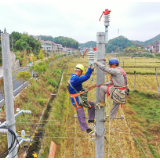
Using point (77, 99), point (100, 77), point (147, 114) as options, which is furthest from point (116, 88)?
point (147, 114)

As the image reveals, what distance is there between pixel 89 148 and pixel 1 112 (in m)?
6.61

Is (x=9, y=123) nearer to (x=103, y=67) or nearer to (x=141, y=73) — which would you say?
(x=103, y=67)

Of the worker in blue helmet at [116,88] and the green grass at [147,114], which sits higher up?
the worker in blue helmet at [116,88]

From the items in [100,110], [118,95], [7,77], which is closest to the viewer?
[118,95]

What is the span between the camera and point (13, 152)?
11.7 ft

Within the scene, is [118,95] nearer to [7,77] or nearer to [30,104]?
[7,77]

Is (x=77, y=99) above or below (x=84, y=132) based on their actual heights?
above

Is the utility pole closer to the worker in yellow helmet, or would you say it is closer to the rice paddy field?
the worker in yellow helmet

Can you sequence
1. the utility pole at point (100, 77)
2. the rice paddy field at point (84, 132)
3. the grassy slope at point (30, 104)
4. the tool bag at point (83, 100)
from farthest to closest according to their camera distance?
the grassy slope at point (30, 104), the rice paddy field at point (84, 132), the tool bag at point (83, 100), the utility pole at point (100, 77)

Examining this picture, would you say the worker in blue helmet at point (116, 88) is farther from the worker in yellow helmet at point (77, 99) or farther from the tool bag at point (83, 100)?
the worker in yellow helmet at point (77, 99)

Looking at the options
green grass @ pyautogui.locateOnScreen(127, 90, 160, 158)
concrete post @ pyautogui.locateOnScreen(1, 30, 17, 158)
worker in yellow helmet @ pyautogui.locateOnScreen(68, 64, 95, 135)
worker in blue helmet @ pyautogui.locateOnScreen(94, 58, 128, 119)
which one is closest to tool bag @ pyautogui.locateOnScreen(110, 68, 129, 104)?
worker in blue helmet @ pyautogui.locateOnScreen(94, 58, 128, 119)

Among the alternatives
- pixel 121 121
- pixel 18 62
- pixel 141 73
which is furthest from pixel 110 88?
pixel 18 62

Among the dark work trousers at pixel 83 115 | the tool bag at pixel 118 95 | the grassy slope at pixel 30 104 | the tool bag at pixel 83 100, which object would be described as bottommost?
the grassy slope at pixel 30 104

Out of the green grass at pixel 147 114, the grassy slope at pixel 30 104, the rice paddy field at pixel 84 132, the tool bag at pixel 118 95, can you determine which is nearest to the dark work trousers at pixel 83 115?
the tool bag at pixel 118 95
